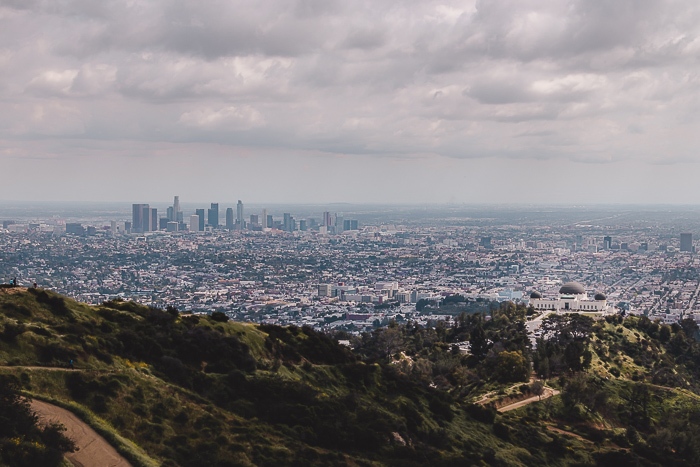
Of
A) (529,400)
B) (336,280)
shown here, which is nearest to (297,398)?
(529,400)

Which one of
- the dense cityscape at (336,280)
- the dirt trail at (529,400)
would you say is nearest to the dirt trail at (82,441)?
the dirt trail at (529,400)

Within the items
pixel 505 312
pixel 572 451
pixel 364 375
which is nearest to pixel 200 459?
pixel 364 375

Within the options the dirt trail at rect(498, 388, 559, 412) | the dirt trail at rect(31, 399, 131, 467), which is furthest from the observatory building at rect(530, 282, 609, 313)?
the dirt trail at rect(31, 399, 131, 467)

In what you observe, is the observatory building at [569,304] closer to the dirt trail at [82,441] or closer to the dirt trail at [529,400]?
the dirt trail at [529,400]

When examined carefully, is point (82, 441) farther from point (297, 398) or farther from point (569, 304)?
point (569, 304)

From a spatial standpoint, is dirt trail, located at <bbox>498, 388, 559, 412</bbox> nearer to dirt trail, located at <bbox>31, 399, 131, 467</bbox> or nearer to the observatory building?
dirt trail, located at <bbox>31, 399, 131, 467</bbox>
